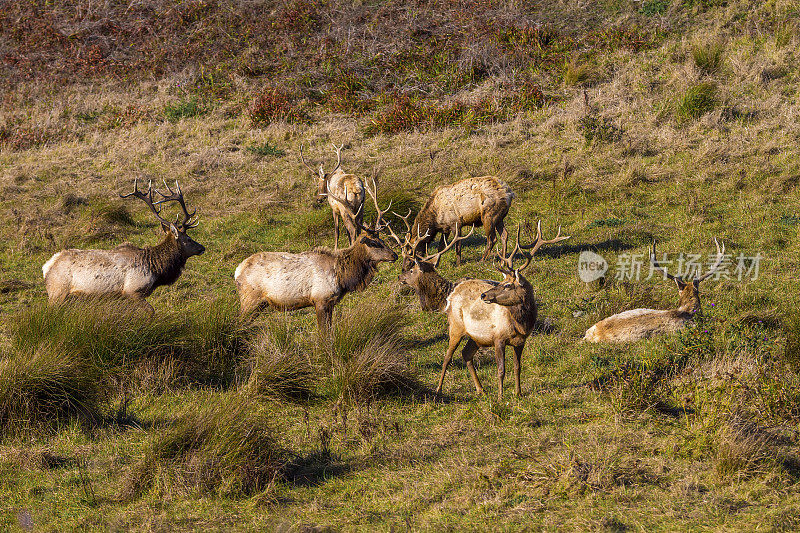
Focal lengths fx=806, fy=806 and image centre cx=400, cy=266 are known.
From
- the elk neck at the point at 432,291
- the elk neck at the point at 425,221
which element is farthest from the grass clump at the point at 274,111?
the elk neck at the point at 432,291

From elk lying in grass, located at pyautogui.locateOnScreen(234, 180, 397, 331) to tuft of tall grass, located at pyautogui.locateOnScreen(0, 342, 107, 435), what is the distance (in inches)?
99.9

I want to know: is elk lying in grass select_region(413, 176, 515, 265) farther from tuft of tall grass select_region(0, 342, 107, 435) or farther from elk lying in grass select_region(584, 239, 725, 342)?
tuft of tall grass select_region(0, 342, 107, 435)

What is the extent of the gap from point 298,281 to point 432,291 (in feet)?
5.75

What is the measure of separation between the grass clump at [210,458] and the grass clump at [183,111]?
1715cm

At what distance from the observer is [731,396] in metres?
7.55

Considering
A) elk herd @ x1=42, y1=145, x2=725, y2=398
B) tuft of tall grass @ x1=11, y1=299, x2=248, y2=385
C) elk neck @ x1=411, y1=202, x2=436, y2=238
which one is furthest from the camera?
elk neck @ x1=411, y1=202, x2=436, y2=238

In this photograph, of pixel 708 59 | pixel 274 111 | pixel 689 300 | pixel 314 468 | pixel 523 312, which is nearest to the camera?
pixel 314 468

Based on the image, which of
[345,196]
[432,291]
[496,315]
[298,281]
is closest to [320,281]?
[298,281]

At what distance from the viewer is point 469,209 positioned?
13.8 m

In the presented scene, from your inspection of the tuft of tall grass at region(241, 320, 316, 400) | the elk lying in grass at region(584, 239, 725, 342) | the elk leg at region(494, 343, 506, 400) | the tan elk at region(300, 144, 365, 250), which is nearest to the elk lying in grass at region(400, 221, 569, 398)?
the elk leg at region(494, 343, 506, 400)

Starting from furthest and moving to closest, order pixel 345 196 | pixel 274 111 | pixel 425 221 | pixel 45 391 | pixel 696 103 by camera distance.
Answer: pixel 274 111
pixel 696 103
pixel 345 196
pixel 425 221
pixel 45 391

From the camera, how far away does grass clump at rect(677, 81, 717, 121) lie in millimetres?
18812

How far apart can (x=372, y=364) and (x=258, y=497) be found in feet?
7.82

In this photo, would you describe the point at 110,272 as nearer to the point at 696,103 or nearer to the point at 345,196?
the point at 345,196
